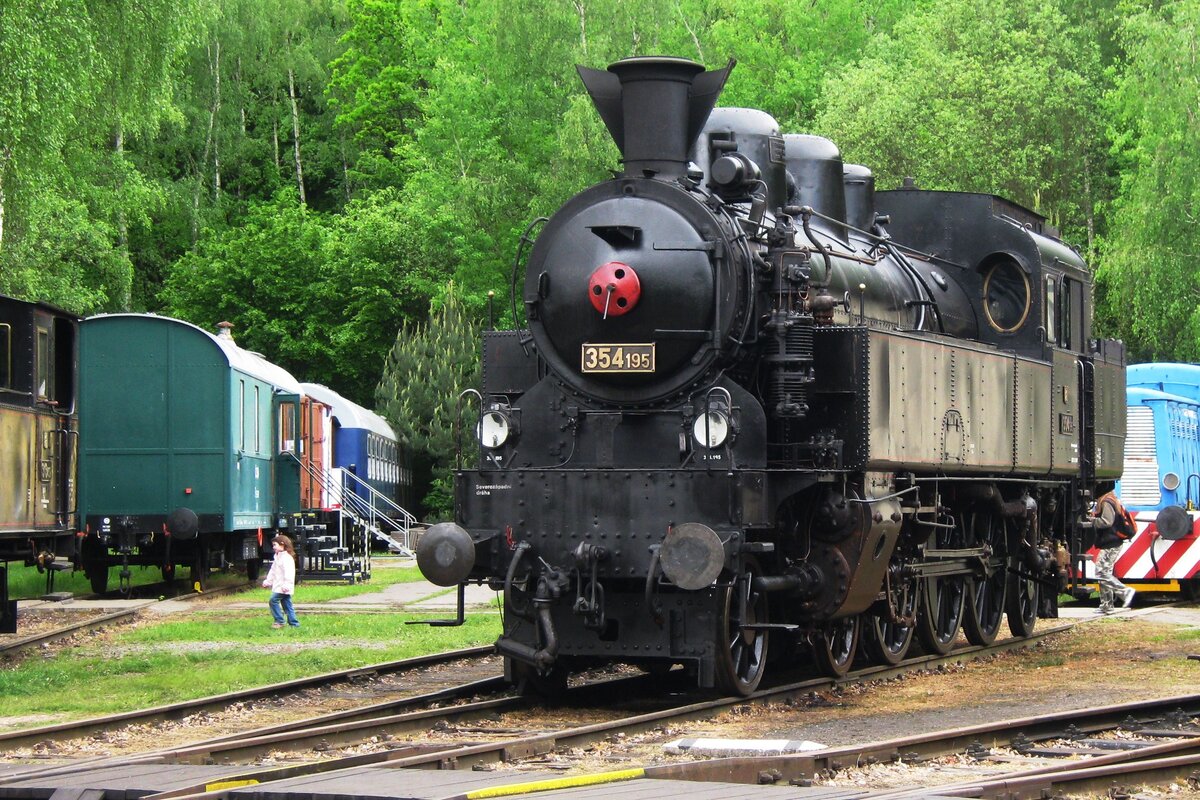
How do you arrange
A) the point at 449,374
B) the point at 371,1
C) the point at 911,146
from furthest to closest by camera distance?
the point at 371,1, the point at 449,374, the point at 911,146

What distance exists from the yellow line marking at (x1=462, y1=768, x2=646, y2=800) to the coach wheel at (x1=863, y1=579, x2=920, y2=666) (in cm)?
531

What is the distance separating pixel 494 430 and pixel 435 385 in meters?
30.3

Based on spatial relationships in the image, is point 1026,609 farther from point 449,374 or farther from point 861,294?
point 449,374

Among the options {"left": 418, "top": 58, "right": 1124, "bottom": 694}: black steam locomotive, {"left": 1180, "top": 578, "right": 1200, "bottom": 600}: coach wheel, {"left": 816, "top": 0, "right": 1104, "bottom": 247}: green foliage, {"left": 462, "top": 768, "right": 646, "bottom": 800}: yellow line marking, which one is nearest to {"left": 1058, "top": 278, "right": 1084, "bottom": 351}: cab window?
{"left": 418, "top": 58, "right": 1124, "bottom": 694}: black steam locomotive

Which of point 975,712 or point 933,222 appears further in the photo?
point 933,222

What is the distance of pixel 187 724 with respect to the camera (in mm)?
10445

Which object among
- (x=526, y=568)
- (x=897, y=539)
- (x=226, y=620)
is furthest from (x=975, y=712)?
(x=226, y=620)

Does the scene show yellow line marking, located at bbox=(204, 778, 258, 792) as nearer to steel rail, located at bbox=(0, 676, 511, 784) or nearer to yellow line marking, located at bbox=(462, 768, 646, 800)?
steel rail, located at bbox=(0, 676, 511, 784)

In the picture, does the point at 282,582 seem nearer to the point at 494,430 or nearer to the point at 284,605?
the point at 284,605

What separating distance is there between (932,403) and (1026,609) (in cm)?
465

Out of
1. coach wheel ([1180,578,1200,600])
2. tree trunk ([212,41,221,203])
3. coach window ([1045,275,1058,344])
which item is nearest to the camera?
coach window ([1045,275,1058,344])

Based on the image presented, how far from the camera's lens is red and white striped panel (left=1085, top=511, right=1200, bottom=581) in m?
20.0

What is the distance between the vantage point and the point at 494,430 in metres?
11.4

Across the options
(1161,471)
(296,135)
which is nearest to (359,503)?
(1161,471)
